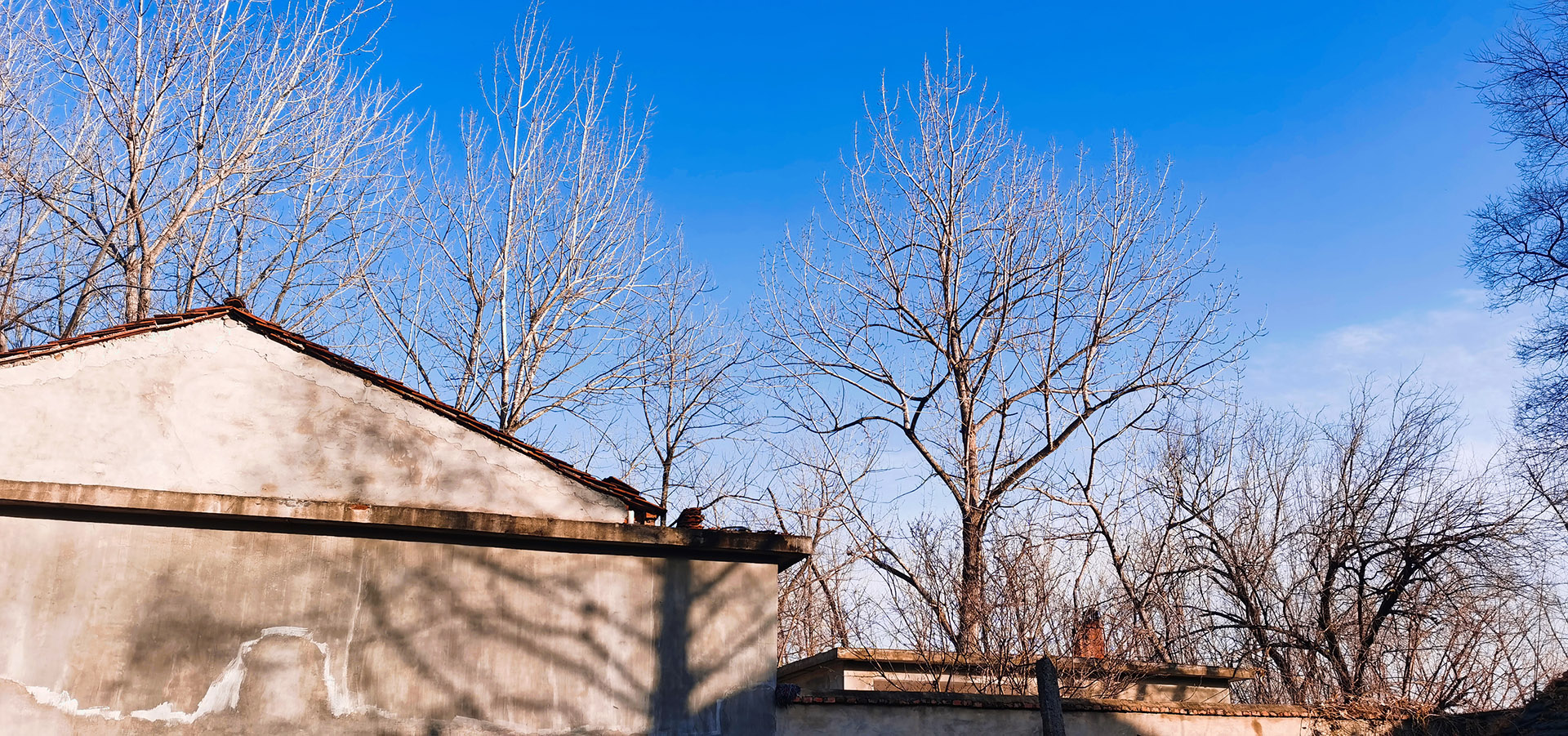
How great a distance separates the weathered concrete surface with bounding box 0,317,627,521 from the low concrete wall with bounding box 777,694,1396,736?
9.01 feet

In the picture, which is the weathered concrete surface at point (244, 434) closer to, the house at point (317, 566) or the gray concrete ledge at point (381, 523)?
the house at point (317, 566)

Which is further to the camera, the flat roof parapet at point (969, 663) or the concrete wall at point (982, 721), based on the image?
the flat roof parapet at point (969, 663)

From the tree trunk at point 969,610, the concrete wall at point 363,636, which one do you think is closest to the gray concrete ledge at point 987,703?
the concrete wall at point 363,636

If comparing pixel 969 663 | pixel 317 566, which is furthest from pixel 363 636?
pixel 969 663

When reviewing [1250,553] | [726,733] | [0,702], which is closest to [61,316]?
[0,702]

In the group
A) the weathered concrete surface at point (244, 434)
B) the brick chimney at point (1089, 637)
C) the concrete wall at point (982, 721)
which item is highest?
the weathered concrete surface at point (244, 434)

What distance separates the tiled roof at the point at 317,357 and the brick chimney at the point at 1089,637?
6.65 meters

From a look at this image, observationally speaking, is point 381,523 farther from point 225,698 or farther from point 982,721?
point 982,721

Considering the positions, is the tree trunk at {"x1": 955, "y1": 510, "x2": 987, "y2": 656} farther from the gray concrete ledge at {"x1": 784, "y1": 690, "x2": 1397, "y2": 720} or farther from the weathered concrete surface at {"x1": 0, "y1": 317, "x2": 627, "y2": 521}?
the weathered concrete surface at {"x1": 0, "y1": 317, "x2": 627, "y2": 521}

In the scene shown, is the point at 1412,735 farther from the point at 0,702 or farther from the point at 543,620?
the point at 0,702

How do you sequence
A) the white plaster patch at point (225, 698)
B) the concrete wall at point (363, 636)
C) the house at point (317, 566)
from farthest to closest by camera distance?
1. the house at point (317, 566)
2. the concrete wall at point (363, 636)
3. the white plaster patch at point (225, 698)

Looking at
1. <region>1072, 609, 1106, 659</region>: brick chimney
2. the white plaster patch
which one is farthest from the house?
<region>1072, 609, 1106, 659</region>: brick chimney

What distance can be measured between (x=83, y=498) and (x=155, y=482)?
0.78 m

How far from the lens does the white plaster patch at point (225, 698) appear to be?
26.0ft
